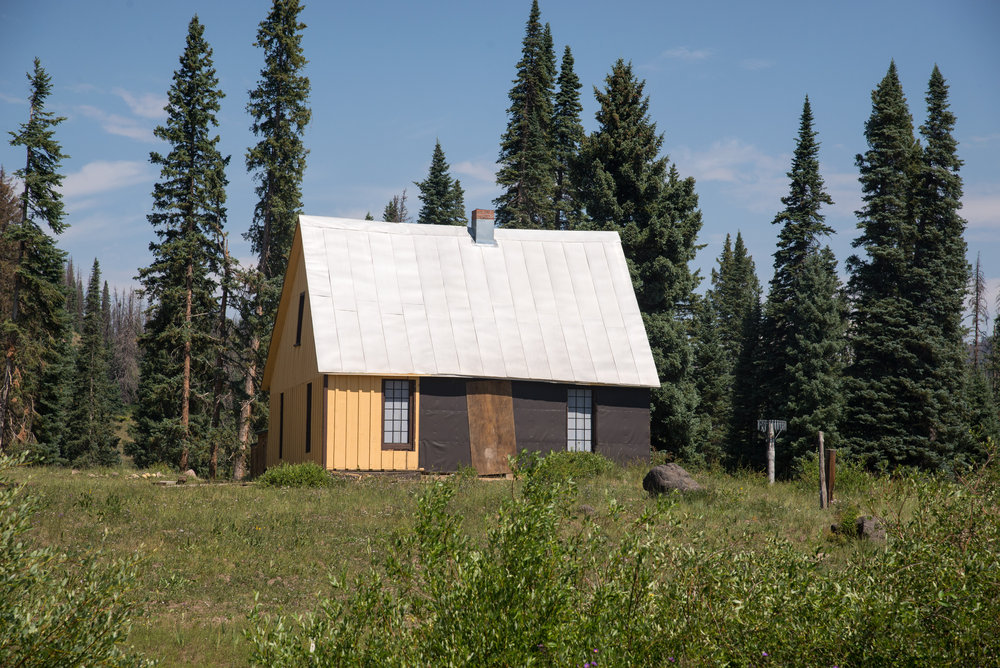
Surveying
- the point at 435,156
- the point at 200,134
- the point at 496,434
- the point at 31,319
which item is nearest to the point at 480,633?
the point at 496,434

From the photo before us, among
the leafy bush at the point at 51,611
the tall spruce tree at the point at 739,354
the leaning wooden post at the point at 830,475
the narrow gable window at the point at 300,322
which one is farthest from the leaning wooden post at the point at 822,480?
the tall spruce tree at the point at 739,354

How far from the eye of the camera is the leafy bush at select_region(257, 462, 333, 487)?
22.1 m

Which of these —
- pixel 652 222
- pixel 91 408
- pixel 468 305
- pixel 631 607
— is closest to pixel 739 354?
pixel 652 222

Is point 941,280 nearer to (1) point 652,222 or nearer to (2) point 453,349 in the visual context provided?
(1) point 652,222

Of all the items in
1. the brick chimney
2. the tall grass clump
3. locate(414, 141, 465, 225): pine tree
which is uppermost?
locate(414, 141, 465, 225): pine tree

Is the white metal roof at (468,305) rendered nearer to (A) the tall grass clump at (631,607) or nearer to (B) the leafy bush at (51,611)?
(B) the leafy bush at (51,611)

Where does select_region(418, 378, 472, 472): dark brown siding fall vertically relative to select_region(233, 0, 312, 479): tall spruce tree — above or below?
below

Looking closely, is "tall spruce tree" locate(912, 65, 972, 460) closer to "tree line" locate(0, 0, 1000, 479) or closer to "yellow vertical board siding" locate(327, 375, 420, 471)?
"tree line" locate(0, 0, 1000, 479)

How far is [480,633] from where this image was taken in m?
6.18

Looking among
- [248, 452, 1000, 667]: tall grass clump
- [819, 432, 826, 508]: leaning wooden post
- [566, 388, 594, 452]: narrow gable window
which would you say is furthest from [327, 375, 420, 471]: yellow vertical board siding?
[248, 452, 1000, 667]: tall grass clump

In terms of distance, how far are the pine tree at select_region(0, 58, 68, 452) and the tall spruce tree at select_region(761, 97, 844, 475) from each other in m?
32.6

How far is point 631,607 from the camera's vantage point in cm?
696

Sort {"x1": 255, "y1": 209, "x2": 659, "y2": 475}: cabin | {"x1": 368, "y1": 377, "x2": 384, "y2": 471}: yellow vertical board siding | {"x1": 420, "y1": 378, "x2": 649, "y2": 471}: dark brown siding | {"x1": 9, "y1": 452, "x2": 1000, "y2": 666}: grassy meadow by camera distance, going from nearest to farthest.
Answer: {"x1": 9, "y1": 452, "x2": 1000, "y2": 666}: grassy meadow < {"x1": 368, "y1": 377, "x2": 384, "y2": 471}: yellow vertical board siding < {"x1": 255, "y1": 209, "x2": 659, "y2": 475}: cabin < {"x1": 420, "y1": 378, "x2": 649, "y2": 471}: dark brown siding

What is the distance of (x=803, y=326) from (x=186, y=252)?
26979 millimetres
